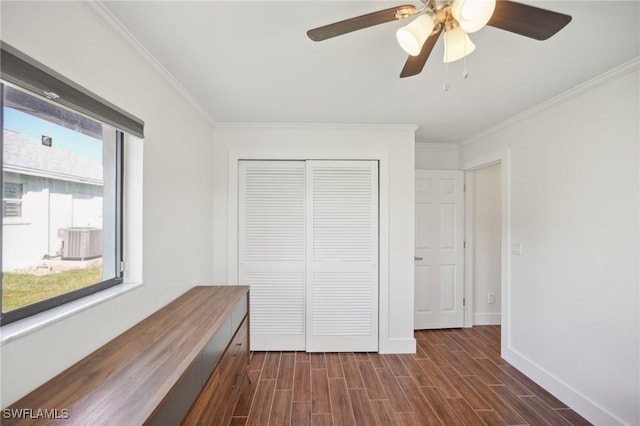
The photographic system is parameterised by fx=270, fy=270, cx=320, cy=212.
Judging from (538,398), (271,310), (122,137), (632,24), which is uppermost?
(632,24)

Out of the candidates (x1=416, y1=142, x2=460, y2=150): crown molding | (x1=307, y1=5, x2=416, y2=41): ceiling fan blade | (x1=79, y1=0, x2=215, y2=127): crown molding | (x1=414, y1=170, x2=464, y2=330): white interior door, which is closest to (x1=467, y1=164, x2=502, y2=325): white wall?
(x1=414, y1=170, x2=464, y2=330): white interior door

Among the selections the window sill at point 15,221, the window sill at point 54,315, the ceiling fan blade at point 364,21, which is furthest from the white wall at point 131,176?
the ceiling fan blade at point 364,21

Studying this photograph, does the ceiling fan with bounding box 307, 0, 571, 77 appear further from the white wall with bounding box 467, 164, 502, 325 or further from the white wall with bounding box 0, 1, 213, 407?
the white wall with bounding box 467, 164, 502, 325

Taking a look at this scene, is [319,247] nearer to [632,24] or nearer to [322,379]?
[322,379]

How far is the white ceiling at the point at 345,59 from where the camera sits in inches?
49.9

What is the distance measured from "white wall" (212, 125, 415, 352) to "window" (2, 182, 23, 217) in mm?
1872

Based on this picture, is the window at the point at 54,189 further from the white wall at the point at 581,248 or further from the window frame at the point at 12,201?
the white wall at the point at 581,248

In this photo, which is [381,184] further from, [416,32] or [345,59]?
[416,32]

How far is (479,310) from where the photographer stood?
11.9 feet

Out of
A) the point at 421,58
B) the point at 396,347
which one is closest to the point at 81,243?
the point at 421,58

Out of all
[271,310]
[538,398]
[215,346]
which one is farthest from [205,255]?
[538,398]

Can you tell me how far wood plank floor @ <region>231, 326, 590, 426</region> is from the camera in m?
1.92

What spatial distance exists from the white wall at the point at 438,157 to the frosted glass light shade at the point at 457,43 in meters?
2.53

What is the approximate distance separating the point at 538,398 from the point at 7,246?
3.35m
